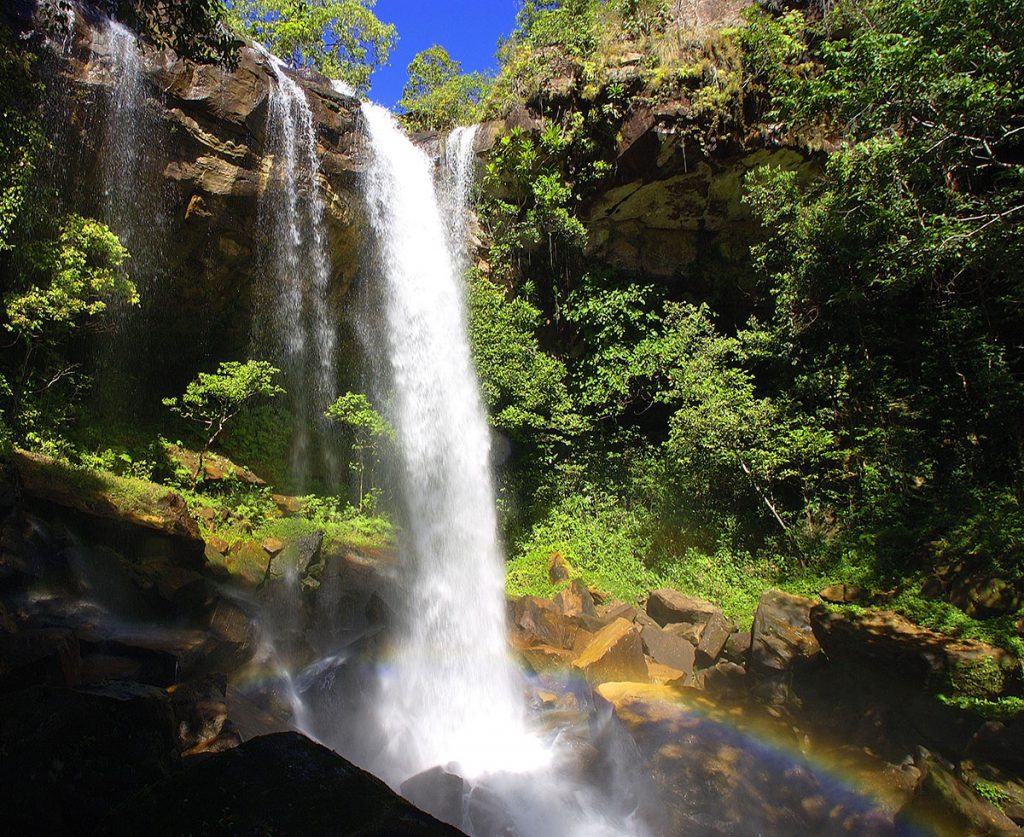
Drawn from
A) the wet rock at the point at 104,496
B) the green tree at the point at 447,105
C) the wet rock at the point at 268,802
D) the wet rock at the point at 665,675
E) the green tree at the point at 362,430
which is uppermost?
the green tree at the point at 447,105

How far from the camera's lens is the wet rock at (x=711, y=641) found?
8055 millimetres

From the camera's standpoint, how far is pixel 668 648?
28.0 ft

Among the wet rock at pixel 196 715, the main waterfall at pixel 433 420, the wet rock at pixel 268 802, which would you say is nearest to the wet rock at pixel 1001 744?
the wet rock at pixel 268 802

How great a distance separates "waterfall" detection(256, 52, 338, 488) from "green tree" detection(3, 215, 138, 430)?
2.97 meters

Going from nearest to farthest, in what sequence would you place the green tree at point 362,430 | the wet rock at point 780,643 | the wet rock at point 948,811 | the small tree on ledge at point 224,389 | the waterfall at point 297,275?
1. the wet rock at point 948,811
2. the wet rock at point 780,643
3. the small tree on ledge at point 224,389
4. the waterfall at point 297,275
5. the green tree at point 362,430

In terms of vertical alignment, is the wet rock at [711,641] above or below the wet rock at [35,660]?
below

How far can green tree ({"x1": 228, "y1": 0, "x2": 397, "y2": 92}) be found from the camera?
1795 centimetres

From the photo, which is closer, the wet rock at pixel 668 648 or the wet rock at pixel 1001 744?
the wet rock at pixel 1001 744

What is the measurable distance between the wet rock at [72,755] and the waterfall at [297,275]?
10.6 m

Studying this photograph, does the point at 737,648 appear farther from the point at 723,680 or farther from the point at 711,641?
the point at 723,680

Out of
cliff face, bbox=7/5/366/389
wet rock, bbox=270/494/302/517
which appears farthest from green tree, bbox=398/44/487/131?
wet rock, bbox=270/494/302/517

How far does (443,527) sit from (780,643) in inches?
285

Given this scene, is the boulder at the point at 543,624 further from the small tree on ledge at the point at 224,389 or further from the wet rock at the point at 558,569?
the small tree on ledge at the point at 224,389

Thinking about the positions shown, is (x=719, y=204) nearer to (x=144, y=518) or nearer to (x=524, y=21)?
(x=524, y=21)
